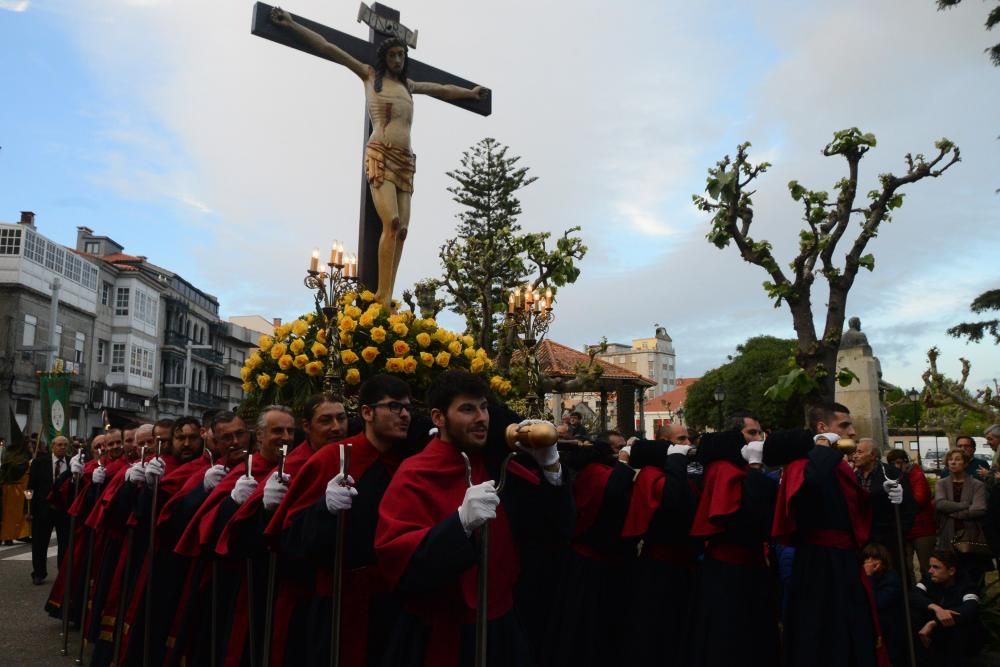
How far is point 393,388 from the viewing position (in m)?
4.03

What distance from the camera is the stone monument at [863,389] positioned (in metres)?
20.8

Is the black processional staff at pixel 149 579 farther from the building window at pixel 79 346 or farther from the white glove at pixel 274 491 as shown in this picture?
the building window at pixel 79 346

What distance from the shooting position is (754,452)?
4.94 metres

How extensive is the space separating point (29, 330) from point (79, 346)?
4.76 metres

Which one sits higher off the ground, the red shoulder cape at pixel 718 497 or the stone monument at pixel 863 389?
the stone monument at pixel 863 389

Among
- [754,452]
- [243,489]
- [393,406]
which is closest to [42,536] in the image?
[243,489]

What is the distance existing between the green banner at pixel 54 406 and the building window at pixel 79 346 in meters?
29.2

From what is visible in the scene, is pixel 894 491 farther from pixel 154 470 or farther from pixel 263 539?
pixel 154 470

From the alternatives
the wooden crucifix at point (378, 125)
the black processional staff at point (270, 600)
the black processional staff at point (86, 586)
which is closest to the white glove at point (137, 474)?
the black processional staff at point (86, 586)

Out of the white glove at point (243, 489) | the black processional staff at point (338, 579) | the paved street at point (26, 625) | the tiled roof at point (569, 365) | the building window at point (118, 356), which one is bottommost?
the paved street at point (26, 625)

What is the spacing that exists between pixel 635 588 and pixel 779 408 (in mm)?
39218

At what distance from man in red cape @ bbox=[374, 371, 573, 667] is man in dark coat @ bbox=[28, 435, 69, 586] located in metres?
8.38

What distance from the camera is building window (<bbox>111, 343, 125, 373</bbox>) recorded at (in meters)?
45.4

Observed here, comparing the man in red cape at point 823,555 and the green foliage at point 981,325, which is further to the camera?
the green foliage at point 981,325
